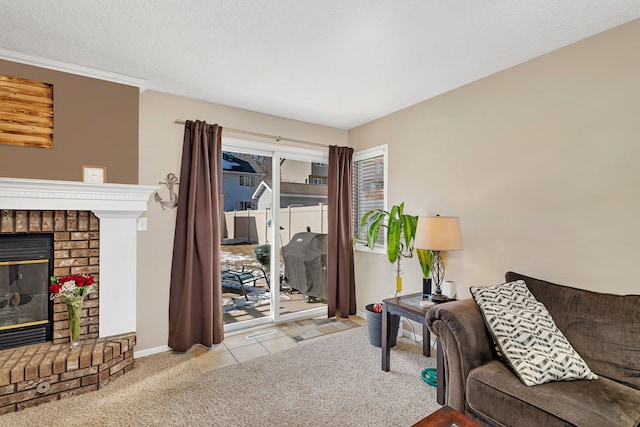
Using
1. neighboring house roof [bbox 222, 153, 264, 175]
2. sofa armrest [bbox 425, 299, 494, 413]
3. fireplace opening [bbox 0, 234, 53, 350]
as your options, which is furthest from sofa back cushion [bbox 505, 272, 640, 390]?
fireplace opening [bbox 0, 234, 53, 350]

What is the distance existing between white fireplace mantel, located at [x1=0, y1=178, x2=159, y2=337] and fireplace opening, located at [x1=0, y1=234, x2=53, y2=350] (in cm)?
38

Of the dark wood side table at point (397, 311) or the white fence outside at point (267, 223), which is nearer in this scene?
the dark wood side table at point (397, 311)

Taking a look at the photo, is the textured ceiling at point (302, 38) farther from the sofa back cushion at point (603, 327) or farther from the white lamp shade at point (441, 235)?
the sofa back cushion at point (603, 327)

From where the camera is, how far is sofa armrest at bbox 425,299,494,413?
1833mm

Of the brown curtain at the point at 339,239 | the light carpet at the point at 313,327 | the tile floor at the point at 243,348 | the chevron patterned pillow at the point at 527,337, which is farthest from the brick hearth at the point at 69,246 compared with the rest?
the chevron patterned pillow at the point at 527,337

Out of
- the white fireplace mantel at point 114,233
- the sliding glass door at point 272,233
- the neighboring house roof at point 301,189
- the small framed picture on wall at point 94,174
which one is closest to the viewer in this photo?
the white fireplace mantel at point 114,233

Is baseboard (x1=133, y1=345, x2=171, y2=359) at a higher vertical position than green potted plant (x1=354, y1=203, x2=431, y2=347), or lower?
lower

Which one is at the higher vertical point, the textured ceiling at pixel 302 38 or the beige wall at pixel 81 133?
the textured ceiling at pixel 302 38

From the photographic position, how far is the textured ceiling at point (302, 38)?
179cm

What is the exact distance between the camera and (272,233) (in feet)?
12.4

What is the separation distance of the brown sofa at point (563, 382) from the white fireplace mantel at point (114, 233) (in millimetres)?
2512

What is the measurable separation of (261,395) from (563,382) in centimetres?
190

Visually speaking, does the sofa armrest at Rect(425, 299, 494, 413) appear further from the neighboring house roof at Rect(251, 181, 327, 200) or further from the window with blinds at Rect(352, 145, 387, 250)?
the neighboring house roof at Rect(251, 181, 327, 200)

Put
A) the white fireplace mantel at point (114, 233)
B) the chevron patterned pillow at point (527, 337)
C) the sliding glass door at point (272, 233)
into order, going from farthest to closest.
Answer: the sliding glass door at point (272, 233) < the white fireplace mantel at point (114, 233) < the chevron patterned pillow at point (527, 337)
